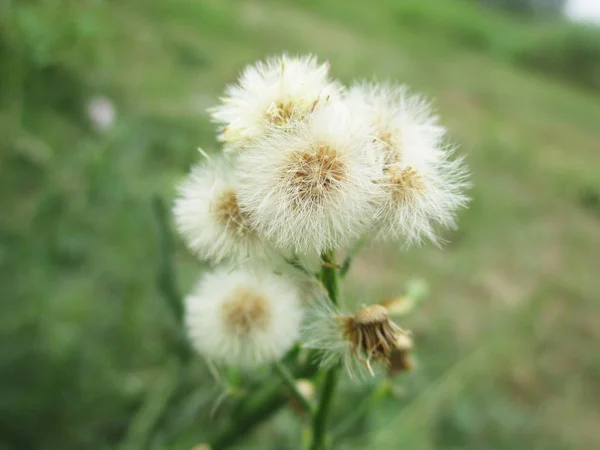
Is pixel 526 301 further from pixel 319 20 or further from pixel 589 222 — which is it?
pixel 319 20

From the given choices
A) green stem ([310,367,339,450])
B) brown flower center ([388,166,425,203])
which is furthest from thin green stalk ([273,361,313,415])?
brown flower center ([388,166,425,203])

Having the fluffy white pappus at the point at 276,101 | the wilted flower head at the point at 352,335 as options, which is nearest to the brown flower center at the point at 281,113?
the fluffy white pappus at the point at 276,101

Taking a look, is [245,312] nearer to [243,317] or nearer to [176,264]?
[243,317]

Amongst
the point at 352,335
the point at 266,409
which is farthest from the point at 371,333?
the point at 266,409

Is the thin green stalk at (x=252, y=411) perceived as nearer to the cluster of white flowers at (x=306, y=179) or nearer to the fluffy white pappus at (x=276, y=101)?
the cluster of white flowers at (x=306, y=179)

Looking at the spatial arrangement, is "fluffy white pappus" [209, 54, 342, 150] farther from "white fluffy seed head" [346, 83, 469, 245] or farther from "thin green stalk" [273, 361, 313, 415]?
"thin green stalk" [273, 361, 313, 415]

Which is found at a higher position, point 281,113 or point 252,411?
point 281,113
